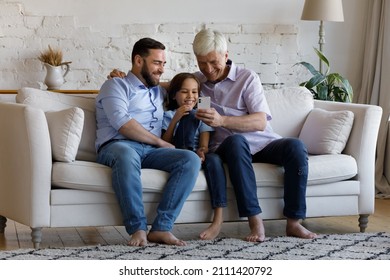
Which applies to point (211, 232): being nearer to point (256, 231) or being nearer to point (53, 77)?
point (256, 231)

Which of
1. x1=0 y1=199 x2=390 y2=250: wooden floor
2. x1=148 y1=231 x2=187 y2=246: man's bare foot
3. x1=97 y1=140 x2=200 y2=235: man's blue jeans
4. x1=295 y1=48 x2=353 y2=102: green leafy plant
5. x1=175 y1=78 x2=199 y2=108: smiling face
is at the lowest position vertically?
x1=0 y1=199 x2=390 y2=250: wooden floor

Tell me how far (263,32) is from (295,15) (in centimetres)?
29

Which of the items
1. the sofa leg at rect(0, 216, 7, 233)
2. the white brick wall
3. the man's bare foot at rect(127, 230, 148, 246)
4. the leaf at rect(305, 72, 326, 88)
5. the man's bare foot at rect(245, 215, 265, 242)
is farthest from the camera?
the leaf at rect(305, 72, 326, 88)

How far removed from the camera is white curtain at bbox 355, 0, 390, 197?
6.24 metres

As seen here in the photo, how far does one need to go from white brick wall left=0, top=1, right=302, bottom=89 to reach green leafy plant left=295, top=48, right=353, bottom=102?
0.93ft

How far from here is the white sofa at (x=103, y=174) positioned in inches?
169

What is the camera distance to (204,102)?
14.8 feet

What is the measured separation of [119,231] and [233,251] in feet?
3.05

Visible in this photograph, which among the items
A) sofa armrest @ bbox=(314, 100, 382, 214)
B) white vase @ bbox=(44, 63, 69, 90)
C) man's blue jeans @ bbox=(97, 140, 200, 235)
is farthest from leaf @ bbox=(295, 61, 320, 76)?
man's blue jeans @ bbox=(97, 140, 200, 235)

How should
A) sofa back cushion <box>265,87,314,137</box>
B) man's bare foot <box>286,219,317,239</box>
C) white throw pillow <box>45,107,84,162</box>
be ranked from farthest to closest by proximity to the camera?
sofa back cushion <box>265,87,314,137</box>, man's bare foot <box>286,219,317,239</box>, white throw pillow <box>45,107,84,162</box>

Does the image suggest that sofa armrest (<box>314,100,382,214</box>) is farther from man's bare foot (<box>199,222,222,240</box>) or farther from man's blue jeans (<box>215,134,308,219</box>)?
man's bare foot (<box>199,222,222,240</box>)

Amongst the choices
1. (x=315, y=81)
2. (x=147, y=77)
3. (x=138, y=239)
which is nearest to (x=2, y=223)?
(x=138, y=239)

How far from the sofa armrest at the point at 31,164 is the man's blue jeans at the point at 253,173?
0.91 metres

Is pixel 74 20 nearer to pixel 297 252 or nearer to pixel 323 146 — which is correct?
pixel 323 146
